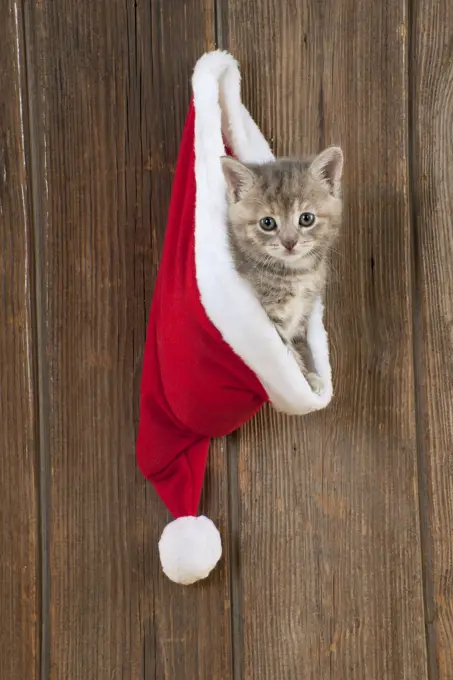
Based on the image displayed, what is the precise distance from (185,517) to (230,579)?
0.50 feet

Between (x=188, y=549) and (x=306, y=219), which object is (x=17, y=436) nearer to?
(x=188, y=549)

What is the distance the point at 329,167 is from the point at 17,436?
61 centimetres

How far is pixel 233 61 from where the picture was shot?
75 cm

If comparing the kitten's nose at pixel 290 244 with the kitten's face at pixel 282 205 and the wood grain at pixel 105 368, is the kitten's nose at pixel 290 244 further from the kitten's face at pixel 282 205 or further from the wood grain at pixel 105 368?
the wood grain at pixel 105 368

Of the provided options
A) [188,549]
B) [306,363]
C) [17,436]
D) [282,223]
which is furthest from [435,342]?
[17,436]

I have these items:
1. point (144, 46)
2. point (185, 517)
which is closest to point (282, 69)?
point (144, 46)

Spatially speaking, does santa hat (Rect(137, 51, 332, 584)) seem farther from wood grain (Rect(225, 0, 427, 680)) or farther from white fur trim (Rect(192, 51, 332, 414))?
wood grain (Rect(225, 0, 427, 680))

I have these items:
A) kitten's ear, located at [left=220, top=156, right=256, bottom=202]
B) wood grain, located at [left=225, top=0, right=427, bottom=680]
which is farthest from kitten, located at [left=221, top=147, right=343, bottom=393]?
wood grain, located at [left=225, top=0, right=427, bottom=680]

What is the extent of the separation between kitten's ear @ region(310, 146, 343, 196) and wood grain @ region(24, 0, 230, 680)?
26cm

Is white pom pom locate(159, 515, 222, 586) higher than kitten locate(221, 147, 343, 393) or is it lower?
lower

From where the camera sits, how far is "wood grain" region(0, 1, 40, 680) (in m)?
0.86

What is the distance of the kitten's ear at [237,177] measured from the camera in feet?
2.17

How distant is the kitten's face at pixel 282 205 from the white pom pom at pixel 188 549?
39 centimetres

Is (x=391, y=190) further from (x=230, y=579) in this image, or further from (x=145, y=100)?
(x=230, y=579)
